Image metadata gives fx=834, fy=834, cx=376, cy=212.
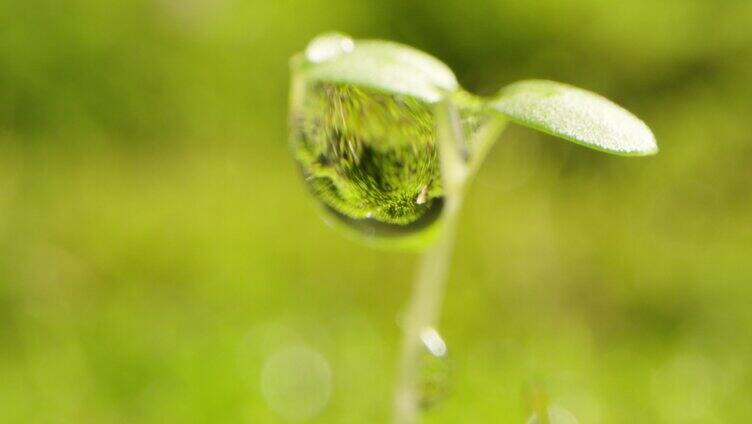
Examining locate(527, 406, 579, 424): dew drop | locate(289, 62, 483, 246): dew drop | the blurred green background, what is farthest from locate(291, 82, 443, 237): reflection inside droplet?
the blurred green background

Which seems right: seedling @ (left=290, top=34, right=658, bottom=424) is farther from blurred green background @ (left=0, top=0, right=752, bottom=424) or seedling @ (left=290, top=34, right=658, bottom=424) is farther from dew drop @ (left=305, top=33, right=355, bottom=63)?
blurred green background @ (left=0, top=0, right=752, bottom=424)

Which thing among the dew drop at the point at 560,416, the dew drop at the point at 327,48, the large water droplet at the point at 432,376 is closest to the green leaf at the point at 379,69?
the dew drop at the point at 327,48

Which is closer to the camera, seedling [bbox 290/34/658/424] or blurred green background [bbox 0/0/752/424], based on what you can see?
seedling [bbox 290/34/658/424]

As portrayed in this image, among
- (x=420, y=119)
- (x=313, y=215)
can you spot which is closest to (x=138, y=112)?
(x=313, y=215)

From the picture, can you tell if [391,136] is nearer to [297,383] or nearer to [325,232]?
[297,383]

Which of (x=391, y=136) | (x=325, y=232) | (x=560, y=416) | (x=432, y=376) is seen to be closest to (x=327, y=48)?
(x=391, y=136)

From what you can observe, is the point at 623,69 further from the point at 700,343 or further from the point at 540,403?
the point at 540,403

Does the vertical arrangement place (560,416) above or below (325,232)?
below
